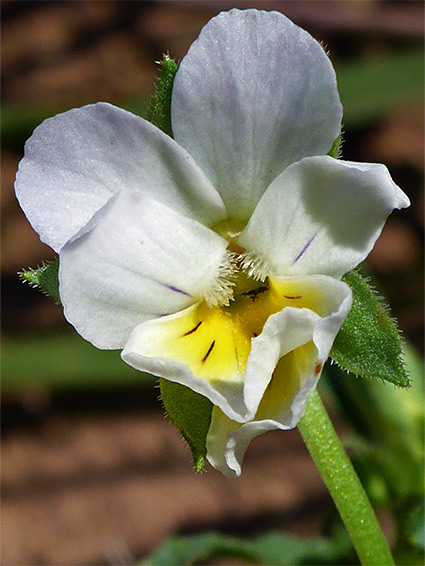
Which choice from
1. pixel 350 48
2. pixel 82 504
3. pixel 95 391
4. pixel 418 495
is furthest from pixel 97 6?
pixel 418 495

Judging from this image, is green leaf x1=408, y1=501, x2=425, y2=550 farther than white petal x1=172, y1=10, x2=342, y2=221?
Yes

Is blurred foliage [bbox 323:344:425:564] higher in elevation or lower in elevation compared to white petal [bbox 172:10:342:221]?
lower

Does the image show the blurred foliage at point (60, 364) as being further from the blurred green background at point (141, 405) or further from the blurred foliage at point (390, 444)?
the blurred foliage at point (390, 444)

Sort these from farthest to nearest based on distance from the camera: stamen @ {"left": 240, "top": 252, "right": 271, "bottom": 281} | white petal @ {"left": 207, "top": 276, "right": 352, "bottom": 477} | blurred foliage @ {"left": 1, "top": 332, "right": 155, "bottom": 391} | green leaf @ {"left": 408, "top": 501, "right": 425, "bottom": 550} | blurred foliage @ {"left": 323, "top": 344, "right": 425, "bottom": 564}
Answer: blurred foliage @ {"left": 1, "top": 332, "right": 155, "bottom": 391}, blurred foliage @ {"left": 323, "top": 344, "right": 425, "bottom": 564}, green leaf @ {"left": 408, "top": 501, "right": 425, "bottom": 550}, stamen @ {"left": 240, "top": 252, "right": 271, "bottom": 281}, white petal @ {"left": 207, "top": 276, "right": 352, "bottom": 477}

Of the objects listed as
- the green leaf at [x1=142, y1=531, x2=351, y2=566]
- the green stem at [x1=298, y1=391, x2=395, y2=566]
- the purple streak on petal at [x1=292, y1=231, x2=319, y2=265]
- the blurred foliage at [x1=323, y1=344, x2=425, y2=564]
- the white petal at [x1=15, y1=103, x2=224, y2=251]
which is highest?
the white petal at [x1=15, y1=103, x2=224, y2=251]

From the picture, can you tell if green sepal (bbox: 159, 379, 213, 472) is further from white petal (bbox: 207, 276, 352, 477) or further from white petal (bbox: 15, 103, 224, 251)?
white petal (bbox: 15, 103, 224, 251)

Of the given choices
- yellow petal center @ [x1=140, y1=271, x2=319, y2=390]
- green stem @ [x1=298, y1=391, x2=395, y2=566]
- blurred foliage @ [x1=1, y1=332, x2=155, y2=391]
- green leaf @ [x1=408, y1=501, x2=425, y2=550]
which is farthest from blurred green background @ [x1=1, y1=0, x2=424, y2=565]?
yellow petal center @ [x1=140, y1=271, x2=319, y2=390]

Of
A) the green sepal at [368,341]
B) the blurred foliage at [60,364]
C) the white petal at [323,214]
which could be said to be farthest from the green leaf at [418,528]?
the blurred foliage at [60,364]

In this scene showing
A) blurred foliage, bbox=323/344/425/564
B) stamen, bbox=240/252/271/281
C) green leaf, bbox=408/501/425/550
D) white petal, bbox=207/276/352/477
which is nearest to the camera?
white petal, bbox=207/276/352/477
